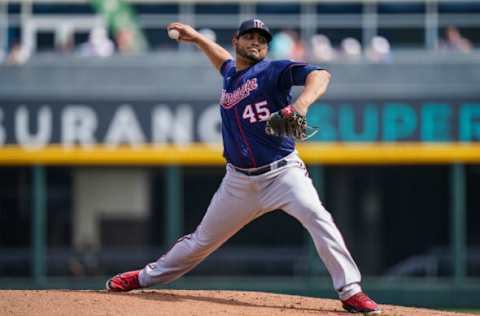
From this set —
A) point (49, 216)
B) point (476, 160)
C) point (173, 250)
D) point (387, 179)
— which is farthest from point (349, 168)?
point (173, 250)

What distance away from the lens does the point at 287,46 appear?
16297 millimetres

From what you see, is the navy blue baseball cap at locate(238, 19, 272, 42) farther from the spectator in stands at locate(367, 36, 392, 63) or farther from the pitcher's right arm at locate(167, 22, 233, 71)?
the spectator in stands at locate(367, 36, 392, 63)

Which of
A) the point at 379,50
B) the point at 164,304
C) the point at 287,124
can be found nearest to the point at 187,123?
the point at 379,50

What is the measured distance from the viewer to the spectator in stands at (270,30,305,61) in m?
16.2

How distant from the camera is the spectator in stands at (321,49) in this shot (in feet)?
53.5

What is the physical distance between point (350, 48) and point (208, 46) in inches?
360

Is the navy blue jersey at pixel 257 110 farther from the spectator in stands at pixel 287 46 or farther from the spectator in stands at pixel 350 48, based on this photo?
the spectator in stands at pixel 350 48

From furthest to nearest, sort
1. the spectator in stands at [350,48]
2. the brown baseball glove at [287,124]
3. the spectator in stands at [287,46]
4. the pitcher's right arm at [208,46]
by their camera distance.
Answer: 1. the spectator in stands at [350,48]
2. the spectator in stands at [287,46]
3. the pitcher's right arm at [208,46]
4. the brown baseball glove at [287,124]

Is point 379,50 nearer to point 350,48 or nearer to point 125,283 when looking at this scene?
point 350,48

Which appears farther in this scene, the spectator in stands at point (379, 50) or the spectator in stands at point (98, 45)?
the spectator in stands at point (98, 45)

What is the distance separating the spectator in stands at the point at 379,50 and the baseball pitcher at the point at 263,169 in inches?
366

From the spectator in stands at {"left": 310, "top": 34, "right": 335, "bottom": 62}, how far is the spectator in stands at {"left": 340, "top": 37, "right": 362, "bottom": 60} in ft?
0.59

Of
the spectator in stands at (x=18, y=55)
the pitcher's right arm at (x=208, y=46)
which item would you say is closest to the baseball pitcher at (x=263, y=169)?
the pitcher's right arm at (x=208, y=46)

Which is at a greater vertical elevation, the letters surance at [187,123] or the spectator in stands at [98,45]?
the spectator in stands at [98,45]
